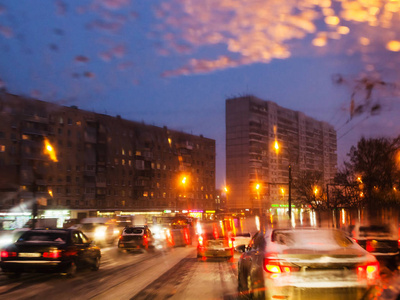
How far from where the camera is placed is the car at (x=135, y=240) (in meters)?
26.9

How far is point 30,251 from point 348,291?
9.67 m

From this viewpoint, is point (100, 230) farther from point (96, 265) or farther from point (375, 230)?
point (375, 230)

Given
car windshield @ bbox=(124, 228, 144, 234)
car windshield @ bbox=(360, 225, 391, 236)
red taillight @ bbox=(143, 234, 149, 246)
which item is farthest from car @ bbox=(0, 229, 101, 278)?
car windshield @ bbox=(124, 228, 144, 234)

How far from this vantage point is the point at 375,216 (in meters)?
41.0

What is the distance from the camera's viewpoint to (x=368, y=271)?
262 inches

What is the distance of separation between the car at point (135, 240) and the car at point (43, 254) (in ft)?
41.8

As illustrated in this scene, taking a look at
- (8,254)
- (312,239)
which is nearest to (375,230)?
(312,239)

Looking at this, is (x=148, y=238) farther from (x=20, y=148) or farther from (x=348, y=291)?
(x=20, y=148)

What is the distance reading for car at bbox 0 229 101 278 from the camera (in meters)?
12.9

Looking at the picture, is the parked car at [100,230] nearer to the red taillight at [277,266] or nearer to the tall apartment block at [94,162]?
the tall apartment block at [94,162]

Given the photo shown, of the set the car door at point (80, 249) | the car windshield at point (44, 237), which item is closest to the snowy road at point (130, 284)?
the car door at point (80, 249)

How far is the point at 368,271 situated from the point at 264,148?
135413 millimetres

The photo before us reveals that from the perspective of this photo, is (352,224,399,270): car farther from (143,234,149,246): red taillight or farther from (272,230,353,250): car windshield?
(143,234,149,246): red taillight

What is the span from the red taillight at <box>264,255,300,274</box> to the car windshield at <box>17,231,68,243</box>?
28.6 ft
